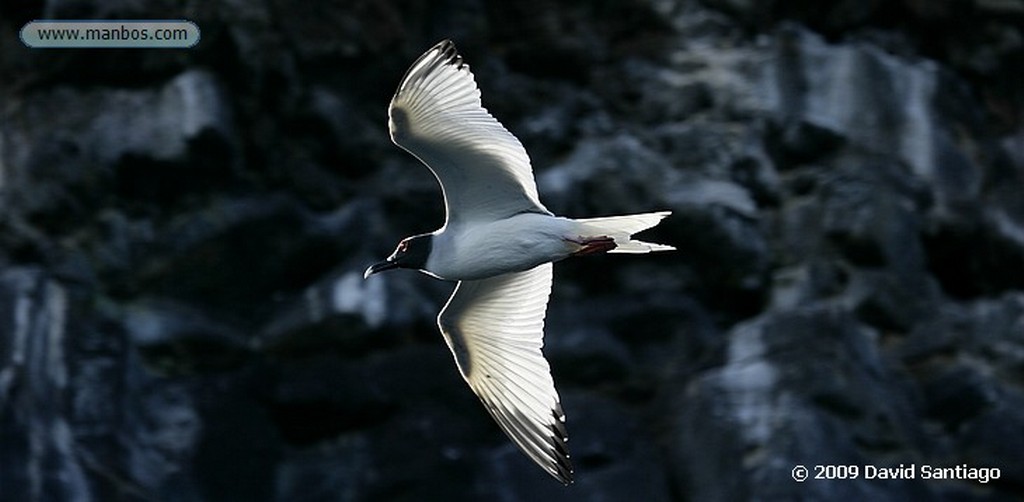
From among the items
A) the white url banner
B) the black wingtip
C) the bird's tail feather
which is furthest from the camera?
the white url banner

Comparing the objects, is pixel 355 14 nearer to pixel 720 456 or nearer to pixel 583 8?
pixel 583 8

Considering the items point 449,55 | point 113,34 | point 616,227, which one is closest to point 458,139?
point 449,55

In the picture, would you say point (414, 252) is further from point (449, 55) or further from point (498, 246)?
point (449, 55)

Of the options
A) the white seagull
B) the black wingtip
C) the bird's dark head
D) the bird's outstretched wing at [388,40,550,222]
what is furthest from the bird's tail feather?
the black wingtip

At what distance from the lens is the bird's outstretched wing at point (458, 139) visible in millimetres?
7062

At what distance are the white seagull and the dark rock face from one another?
1.43 metres

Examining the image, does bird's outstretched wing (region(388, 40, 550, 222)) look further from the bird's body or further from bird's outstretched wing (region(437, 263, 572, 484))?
bird's outstretched wing (region(437, 263, 572, 484))

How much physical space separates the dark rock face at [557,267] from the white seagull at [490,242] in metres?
1.43

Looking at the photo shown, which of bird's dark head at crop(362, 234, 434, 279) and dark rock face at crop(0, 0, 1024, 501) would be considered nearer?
bird's dark head at crop(362, 234, 434, 279)

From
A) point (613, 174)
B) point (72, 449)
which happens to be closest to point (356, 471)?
point (72, 449)

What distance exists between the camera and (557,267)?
31.6ft

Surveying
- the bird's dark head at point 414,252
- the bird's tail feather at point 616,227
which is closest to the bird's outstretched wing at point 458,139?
the bird's dark head at point 414,252

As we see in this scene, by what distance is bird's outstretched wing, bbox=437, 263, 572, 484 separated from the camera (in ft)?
25.3

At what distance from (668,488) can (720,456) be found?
13.7 inches
